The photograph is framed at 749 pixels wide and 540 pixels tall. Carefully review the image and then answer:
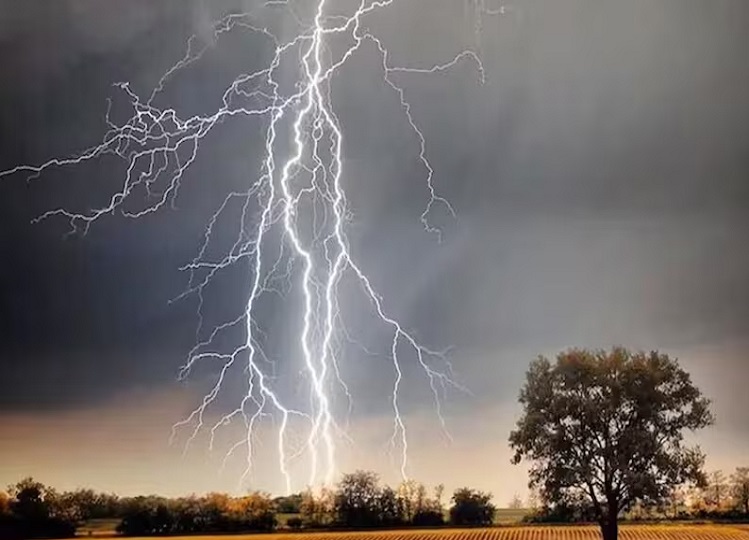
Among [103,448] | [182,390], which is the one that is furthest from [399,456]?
[103,448]

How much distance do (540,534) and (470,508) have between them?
2.24 ft

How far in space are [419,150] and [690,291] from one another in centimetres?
277

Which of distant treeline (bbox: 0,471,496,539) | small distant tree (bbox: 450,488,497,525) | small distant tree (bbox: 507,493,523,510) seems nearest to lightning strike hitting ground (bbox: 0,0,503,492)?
distant treeline (bbox: 0,471,496,539)

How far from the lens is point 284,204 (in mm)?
9430

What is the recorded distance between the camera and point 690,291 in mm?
Result: 9266

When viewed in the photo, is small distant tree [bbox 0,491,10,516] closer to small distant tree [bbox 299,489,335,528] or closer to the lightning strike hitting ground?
the lightning strike hitting ground

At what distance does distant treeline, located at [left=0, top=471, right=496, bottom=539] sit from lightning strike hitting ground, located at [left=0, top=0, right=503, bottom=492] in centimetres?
28

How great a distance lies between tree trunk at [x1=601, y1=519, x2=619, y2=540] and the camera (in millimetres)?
8547

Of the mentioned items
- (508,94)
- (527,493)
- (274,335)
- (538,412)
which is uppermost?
(508,94)

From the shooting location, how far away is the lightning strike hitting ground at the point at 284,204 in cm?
923

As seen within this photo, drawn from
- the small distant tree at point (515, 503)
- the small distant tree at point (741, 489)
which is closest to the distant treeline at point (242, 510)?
the small distant tree at point (515, 503)

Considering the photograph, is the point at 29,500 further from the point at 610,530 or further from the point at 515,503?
the point at 610,530

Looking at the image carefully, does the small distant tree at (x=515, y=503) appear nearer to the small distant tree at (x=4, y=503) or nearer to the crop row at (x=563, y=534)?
the crop row at (x=563, y=534)

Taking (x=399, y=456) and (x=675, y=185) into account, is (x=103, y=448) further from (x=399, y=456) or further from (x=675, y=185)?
(x=675, y=185)
